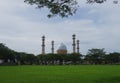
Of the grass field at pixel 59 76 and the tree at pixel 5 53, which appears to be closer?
the grass field at pixel 59 76

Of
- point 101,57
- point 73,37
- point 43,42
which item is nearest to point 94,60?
point 101,57

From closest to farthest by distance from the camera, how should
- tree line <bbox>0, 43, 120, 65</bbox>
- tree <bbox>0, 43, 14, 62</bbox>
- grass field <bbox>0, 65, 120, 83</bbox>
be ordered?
grass field <bbox>0, 65, 120, 83</bbox> → tree <bbox>0, 43, 14, 62</bbox> → tree line <bbox>0, 43, 120, 65</bbox>

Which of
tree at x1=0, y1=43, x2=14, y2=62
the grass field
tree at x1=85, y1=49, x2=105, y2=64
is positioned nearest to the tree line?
tree at x1=85, y1=49, x2=105, y2=64

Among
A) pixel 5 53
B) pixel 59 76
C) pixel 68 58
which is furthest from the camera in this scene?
pixel 68 58

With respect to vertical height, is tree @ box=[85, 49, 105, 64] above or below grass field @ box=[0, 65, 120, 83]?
above

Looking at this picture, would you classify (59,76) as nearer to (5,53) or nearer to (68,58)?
(5,53)

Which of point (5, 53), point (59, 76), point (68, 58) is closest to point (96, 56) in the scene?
point (68, 58)

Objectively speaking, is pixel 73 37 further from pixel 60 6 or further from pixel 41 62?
pixel 60 6

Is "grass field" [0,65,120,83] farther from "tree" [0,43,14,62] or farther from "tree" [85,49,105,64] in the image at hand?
"tree" [85,49,105,64]

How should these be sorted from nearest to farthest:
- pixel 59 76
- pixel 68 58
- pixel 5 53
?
pixel 59 76, pixel 5 53, pixel 68 58

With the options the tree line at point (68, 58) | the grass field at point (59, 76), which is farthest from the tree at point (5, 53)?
the grass field at point (59, 76)

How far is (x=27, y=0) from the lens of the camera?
24.6 m

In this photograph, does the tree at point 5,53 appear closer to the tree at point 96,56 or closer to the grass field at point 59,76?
the tree at point 96,56

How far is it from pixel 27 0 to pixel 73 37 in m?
134
